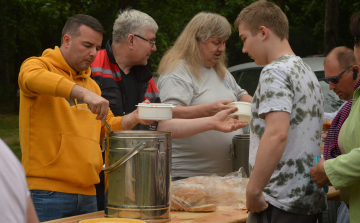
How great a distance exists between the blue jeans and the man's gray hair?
1.23m

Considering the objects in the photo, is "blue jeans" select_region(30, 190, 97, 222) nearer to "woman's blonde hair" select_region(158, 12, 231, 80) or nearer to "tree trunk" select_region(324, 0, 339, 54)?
"woman's blonde hair" select_region(158, 12, 231, 80)

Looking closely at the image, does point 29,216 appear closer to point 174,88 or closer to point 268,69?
point 268,69

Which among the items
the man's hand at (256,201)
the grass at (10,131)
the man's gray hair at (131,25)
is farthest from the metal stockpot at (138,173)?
the grass at (10,131)

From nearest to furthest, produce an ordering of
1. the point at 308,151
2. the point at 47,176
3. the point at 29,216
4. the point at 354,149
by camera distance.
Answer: the point at 29,216
the point at 354,149
the point at 308,151
the point at 47,176

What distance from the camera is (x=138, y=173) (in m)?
2.04

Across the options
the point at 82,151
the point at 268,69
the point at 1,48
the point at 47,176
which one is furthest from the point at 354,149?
the point at 1,48

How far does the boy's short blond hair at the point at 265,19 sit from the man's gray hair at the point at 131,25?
36.3 inches

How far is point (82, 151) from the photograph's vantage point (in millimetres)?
2309

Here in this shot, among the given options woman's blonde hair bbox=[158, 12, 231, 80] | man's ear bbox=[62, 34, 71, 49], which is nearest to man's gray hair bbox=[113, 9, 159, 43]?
woman's blonde hair bbox=[158, 12, 231, 80]

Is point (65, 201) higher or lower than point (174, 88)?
lower

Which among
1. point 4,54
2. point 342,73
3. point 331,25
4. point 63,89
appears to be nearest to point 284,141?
point 63,89

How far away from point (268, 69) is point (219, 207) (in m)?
0.96

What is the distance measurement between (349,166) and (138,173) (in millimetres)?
1028

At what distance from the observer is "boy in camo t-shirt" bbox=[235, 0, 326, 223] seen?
1.98 metres
